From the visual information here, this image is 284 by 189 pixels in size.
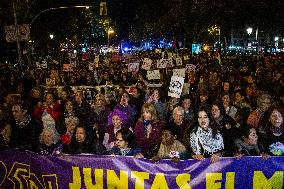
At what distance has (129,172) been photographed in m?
5.62

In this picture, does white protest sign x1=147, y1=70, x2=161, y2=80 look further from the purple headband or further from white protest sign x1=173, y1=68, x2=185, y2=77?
the purple headband

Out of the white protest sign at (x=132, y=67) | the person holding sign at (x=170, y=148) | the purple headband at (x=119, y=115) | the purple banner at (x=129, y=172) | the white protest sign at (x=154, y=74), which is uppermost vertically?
the white protest sign at (x=132, y=67)

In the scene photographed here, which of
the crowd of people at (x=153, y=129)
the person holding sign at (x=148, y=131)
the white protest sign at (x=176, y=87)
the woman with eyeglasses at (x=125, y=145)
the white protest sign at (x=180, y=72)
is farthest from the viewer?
the white protest sign at (x=180, y=72)

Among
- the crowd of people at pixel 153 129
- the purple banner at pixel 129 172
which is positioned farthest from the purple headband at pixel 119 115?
the purple banner at pixel 129 172

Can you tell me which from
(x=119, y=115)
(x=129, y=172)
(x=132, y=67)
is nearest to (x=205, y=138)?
(x=129, y=172)

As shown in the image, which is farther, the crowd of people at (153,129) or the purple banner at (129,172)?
the crowd of people at (153,129)

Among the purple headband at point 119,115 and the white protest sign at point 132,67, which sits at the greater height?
the white protest sign at point 132,67

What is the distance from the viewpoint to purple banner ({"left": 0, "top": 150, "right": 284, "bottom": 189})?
5.37m

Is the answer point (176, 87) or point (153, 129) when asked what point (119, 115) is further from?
point (176, 87)

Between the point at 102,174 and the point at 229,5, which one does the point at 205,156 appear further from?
the point at 229,5

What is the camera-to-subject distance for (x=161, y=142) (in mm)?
6168

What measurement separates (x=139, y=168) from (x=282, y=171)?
184 centimetres

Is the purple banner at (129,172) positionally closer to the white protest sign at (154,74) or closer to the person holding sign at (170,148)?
the person holding sign at (170,148)

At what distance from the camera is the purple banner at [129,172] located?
537 cm
